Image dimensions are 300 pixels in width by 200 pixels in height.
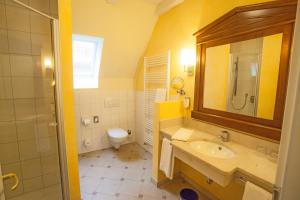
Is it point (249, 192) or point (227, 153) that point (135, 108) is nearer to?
point (227, 153)

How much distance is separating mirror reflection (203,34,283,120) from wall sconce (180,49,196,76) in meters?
0.21

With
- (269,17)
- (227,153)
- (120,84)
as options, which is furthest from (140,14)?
(227,153)

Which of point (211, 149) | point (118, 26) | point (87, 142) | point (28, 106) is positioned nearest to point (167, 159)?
point (211, 149)

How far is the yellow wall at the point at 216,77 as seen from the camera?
178 cm

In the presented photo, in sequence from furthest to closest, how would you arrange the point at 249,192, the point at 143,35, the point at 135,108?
the point at 135,108 → the point at 143,35 → the point at 249,192

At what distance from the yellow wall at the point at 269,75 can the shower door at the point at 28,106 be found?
200 centimetres

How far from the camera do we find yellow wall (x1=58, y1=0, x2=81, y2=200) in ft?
4.78

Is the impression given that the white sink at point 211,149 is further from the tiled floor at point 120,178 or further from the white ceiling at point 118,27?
the white ceiling at point 118,27

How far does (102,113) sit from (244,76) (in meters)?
2.60

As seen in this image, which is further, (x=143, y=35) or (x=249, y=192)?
(x=143, y=35)

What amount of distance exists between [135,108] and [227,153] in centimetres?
235

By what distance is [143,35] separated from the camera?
2.84 metres

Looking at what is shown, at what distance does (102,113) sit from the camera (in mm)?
3205

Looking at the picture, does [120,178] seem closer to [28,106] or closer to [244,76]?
[28,106]
